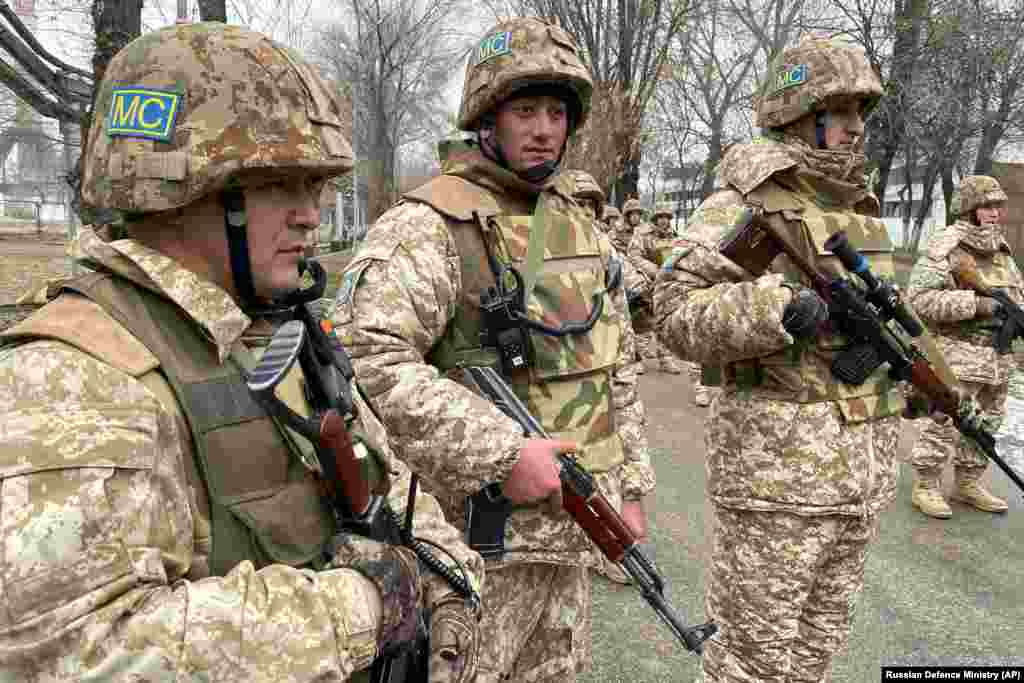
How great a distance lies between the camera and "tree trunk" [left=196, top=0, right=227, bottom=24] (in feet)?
19.5

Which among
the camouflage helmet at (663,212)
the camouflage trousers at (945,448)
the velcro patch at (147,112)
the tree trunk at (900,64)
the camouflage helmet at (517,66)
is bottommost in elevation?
the camouflage trousers at (945,448)

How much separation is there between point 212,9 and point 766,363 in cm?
569

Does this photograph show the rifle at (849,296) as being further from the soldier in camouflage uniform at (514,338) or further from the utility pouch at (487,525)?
the utility pouch at (487,525)

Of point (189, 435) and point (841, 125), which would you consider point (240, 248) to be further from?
point (841, 125)

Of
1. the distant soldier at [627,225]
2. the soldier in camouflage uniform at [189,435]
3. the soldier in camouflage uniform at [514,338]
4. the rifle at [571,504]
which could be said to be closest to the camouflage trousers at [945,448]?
the soldier in camouflage uniform at [514,338]

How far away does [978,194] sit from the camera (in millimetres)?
5379

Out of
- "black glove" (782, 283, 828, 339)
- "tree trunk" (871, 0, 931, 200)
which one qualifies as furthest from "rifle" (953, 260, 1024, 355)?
"tree trunk" (871, 0, 931, 200)

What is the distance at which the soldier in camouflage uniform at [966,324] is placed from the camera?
5023 mm

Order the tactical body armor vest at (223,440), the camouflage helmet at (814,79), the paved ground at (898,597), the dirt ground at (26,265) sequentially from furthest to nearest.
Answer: the dirt ground at (26,265) < the paved ground at (898,597) < the camouflage helmet at (814,79) < the tactical body armor vest at (223,440)

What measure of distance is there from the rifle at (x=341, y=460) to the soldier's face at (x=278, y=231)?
103mm

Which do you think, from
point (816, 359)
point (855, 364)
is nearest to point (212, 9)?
point (816, 359)

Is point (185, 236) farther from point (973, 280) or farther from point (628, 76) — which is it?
point (628, 76)

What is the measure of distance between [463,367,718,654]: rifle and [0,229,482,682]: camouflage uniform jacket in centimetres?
81

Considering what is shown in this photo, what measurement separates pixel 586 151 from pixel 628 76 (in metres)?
1.97
